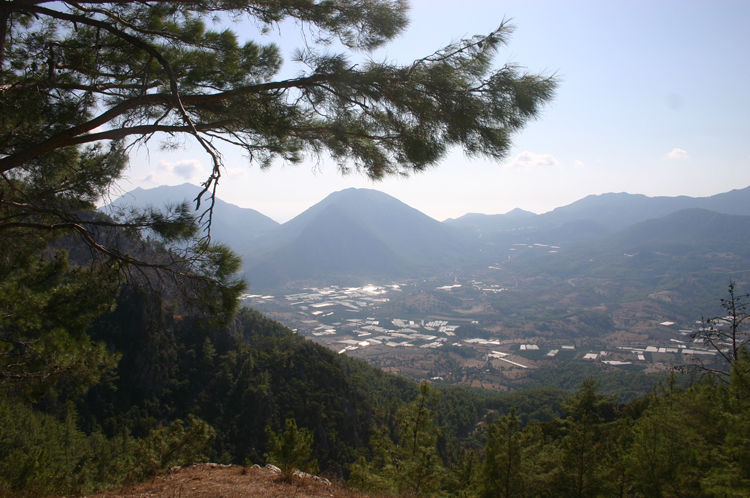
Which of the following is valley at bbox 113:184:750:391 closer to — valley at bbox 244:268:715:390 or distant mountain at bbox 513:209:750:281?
valley at bbox 244:268:715:390

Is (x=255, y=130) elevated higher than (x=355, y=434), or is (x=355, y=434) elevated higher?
(x=255, y=130)

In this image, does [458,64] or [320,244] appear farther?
[320,244]

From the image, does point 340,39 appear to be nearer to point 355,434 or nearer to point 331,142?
point 331,142

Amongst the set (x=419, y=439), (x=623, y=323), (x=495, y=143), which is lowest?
(x=623, y=323)

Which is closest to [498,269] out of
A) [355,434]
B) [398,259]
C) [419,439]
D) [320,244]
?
[398,259]

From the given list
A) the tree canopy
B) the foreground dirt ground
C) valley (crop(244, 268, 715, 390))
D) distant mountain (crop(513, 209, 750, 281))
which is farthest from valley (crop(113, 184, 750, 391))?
the tree canopy

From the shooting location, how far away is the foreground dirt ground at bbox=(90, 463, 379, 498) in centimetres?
400

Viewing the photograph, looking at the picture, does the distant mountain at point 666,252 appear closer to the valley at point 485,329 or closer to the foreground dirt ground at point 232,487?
the valley at point 485,329

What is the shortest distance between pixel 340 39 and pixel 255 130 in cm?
122

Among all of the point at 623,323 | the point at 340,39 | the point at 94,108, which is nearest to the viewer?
the point at 340,39

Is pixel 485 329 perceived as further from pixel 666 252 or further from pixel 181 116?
pixel 666 252

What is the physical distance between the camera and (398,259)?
640 ft

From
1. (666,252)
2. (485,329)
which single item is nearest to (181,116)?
(485,329)

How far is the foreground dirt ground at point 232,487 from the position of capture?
13.1ft
